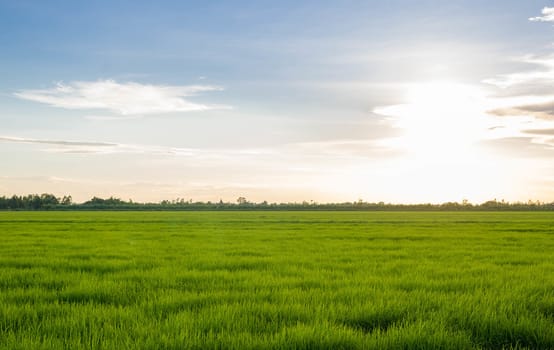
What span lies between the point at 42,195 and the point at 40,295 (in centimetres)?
19869

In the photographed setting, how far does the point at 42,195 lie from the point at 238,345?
203 metres

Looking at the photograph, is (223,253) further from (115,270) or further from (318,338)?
(318,338)

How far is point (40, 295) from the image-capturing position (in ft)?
24.4

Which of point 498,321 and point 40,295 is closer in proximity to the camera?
point 498,321

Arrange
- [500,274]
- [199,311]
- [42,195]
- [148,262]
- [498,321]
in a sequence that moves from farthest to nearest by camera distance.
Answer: [42,195], [148,262], [500,274], [199,311], [498,321]

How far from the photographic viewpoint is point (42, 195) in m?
187

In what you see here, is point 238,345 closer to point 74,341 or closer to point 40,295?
point 74,341

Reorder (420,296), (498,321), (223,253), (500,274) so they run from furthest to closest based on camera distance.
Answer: (223,253) < (500,274) < (420,296) < (498,321)

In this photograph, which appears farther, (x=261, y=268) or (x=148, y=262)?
(x=148, y=262)

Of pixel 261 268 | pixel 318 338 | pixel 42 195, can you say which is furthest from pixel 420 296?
pixel 42 195

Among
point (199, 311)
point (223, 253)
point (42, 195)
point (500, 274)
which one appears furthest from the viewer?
point (42, 195)

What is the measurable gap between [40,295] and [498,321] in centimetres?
641

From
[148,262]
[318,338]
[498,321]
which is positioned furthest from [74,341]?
[148,262]

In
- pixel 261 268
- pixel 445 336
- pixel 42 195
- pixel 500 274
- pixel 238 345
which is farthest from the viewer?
pixel 42 195
